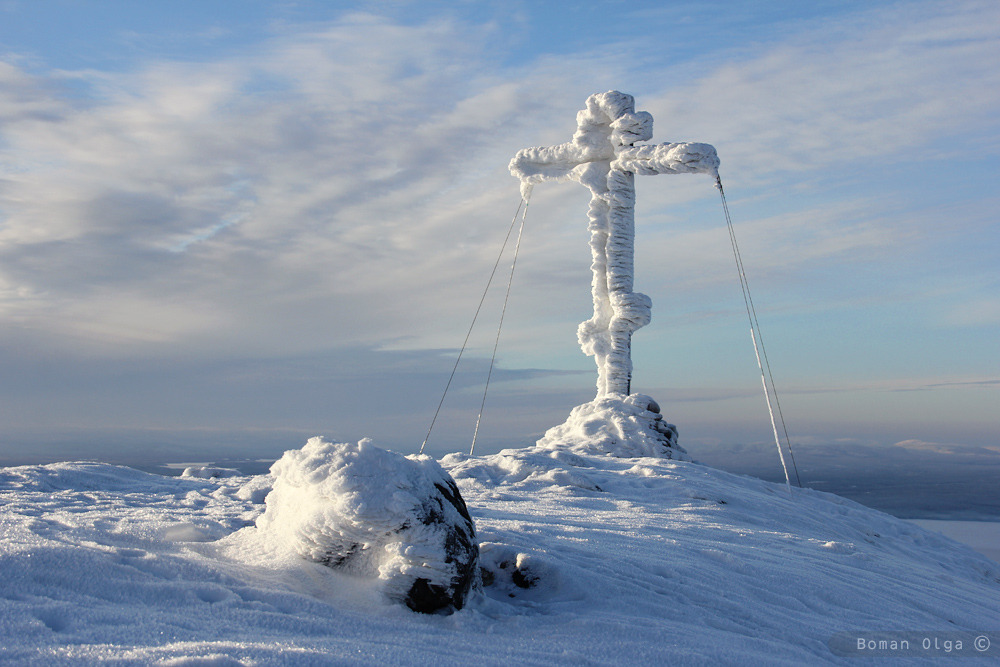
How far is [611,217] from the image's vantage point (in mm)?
15023

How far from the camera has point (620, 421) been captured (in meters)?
13.8

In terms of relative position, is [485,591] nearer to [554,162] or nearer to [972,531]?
[554,162]

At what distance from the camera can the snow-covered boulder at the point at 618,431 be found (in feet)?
43.6

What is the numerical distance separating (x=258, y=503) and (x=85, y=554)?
389cm

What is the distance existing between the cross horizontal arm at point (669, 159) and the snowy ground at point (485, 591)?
712 centimetres

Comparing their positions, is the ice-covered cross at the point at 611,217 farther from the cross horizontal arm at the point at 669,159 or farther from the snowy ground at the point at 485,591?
the snowy ground at the point at 485,591

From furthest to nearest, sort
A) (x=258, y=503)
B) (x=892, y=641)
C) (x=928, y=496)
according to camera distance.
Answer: (x=928, y=496) < (x=258, y=503) < (x=892, y=641)

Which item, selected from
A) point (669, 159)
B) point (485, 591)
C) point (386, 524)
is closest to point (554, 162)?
point (669, 159)

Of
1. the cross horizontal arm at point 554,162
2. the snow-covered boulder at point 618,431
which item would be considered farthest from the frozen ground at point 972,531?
the cross horizontal arm at point 554,162

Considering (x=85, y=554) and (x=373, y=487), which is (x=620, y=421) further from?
(x=85, y=554)

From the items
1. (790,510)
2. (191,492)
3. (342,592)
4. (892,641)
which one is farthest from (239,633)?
(790,510)

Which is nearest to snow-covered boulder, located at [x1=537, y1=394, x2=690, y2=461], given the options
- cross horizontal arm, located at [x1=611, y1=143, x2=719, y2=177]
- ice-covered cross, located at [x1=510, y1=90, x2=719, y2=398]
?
ice-covered cross, located at [x1=510, y1=90, x2=719, y2=398]

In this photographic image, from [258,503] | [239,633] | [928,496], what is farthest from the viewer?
[928,496]

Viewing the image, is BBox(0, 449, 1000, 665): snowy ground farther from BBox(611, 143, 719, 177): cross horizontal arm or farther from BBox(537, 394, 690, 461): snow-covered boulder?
BBox(611, 143, 719, 177): cross horizontal arm
